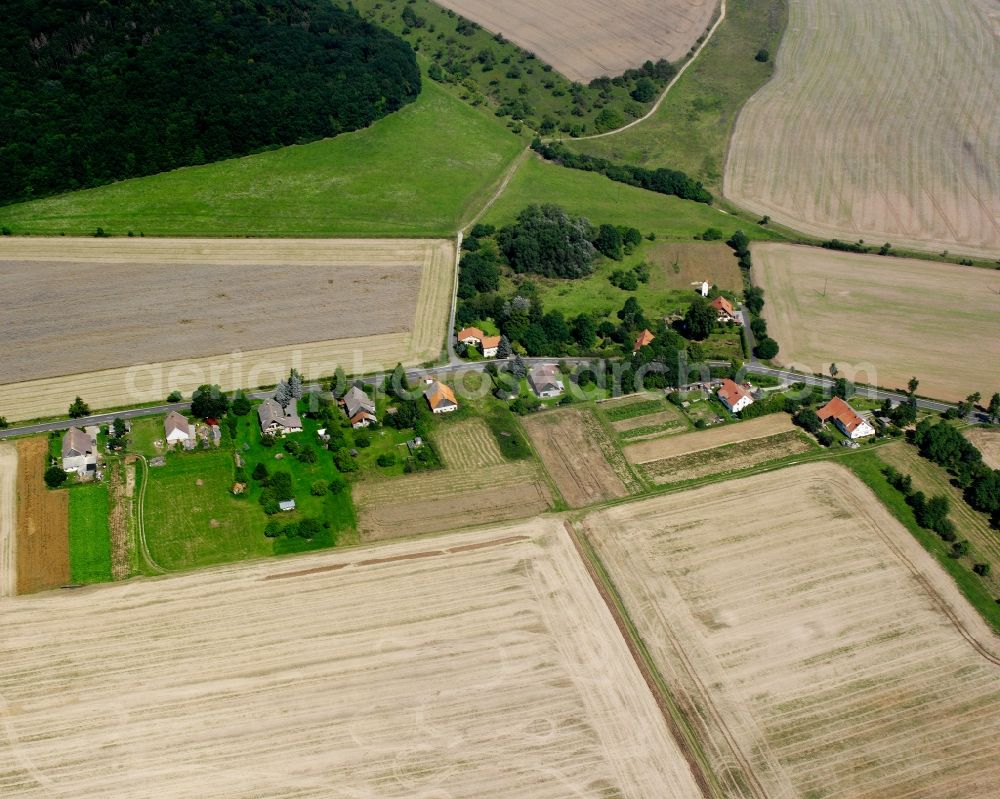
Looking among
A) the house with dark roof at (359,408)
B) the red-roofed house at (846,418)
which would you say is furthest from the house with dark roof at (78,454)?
the red-roofed house at (846,418)

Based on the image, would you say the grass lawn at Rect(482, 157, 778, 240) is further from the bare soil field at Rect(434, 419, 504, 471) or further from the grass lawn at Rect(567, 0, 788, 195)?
the bare soil field at Rect(434, 419, 504, 471)

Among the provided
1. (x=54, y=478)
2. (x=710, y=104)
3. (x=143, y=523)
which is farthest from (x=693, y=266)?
(x=54, y=478)

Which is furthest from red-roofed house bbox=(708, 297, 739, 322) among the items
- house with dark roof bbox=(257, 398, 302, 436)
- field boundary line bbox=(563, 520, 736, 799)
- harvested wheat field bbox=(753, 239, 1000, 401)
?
house with dark roof bbox=(257, 398, 302, 436)

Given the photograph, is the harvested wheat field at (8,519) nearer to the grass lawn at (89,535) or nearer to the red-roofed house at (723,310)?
the grass lawn at (89,535)

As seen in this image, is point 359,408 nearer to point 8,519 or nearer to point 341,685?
point 341,685

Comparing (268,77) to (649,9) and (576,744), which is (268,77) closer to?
(649,9)

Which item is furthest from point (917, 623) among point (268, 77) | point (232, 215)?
point (268, 77)
